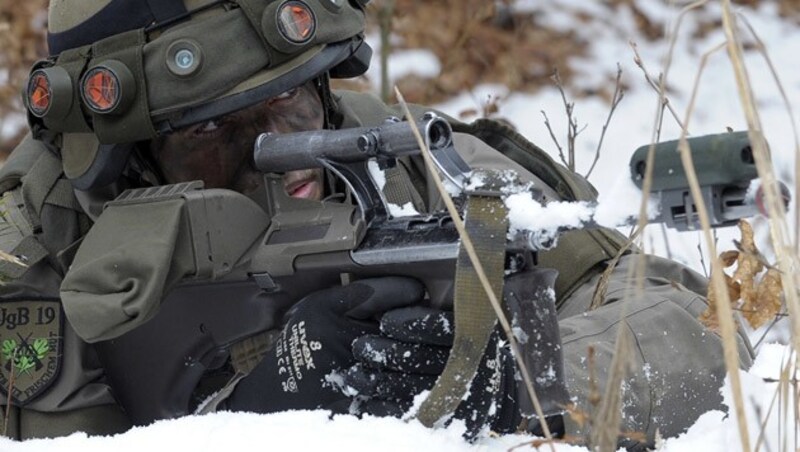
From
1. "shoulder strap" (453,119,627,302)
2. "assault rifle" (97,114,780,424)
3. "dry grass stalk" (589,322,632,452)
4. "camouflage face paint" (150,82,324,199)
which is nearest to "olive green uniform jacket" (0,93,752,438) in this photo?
"shoulder strap" (453,119,627,302)

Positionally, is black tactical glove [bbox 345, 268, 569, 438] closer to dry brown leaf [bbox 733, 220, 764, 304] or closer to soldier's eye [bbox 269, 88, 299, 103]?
dry brown leaf [bbox 733, 220, 764, 304]

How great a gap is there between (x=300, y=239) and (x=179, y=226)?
10.3 inches

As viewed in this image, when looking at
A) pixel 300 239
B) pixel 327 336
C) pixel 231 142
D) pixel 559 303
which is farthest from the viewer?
pixel 559 303

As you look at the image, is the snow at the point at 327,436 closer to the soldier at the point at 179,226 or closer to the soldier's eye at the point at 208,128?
the soldier at the point at 179,226

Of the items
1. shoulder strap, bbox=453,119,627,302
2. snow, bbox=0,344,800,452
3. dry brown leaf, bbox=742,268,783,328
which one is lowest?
snow, bbox=0,344,800,452

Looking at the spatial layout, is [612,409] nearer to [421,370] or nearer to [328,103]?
[421,370]

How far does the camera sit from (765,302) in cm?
205

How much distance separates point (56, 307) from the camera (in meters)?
2.77

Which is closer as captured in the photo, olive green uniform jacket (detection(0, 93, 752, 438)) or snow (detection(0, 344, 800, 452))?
snow (detection(0, 344, 800, 452))

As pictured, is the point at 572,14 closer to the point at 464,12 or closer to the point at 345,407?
the point at 464,12

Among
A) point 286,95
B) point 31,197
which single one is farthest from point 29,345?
point 286,95

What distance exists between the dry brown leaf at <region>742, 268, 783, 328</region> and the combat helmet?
1086mm

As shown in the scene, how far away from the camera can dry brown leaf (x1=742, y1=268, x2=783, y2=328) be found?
2039 millimetres

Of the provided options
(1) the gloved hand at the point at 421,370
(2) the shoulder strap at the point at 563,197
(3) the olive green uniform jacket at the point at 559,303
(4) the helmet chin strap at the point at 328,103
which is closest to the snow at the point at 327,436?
(1) the gloved hand at the point at 421,370
